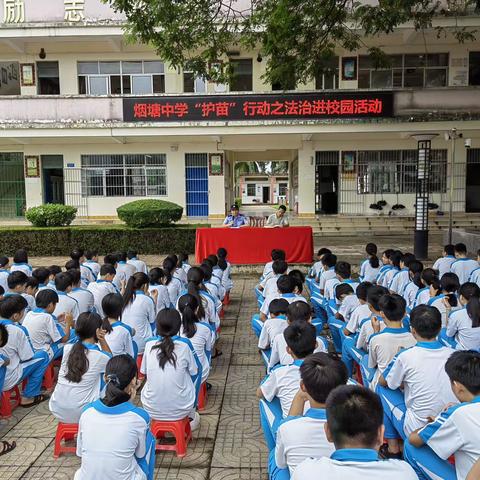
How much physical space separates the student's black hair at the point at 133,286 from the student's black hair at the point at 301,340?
7.58 ft

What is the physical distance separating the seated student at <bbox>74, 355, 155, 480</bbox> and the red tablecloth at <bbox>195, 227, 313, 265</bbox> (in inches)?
293

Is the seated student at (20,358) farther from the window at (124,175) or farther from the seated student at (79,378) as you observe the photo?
the window at (124,175)

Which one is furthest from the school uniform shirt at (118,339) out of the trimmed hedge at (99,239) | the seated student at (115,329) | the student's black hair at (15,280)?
the trimmed hedge at (99,239)

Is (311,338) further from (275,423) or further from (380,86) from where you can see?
(380,86)

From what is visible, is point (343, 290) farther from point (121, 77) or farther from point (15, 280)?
point (121, 77)

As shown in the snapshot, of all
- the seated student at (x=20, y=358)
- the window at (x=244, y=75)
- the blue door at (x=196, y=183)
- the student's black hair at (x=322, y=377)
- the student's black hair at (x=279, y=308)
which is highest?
the window at (x=244, y=75)

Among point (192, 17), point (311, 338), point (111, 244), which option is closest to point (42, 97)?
point (111, 244)

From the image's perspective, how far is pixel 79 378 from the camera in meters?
3.10

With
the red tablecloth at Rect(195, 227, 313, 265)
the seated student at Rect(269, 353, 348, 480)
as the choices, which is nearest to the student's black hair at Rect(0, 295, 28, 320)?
the seated student at Rect(269, 353, 348, 480)

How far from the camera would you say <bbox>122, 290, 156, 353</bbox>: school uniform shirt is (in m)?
4.61

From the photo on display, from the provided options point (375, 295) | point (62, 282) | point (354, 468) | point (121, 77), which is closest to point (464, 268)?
point (375, 295)

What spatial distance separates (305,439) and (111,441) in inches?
38.3

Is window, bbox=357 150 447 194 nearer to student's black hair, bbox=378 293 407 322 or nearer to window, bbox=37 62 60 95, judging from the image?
window, bbox=37 62 60 95

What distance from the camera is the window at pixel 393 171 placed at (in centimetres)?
1647
